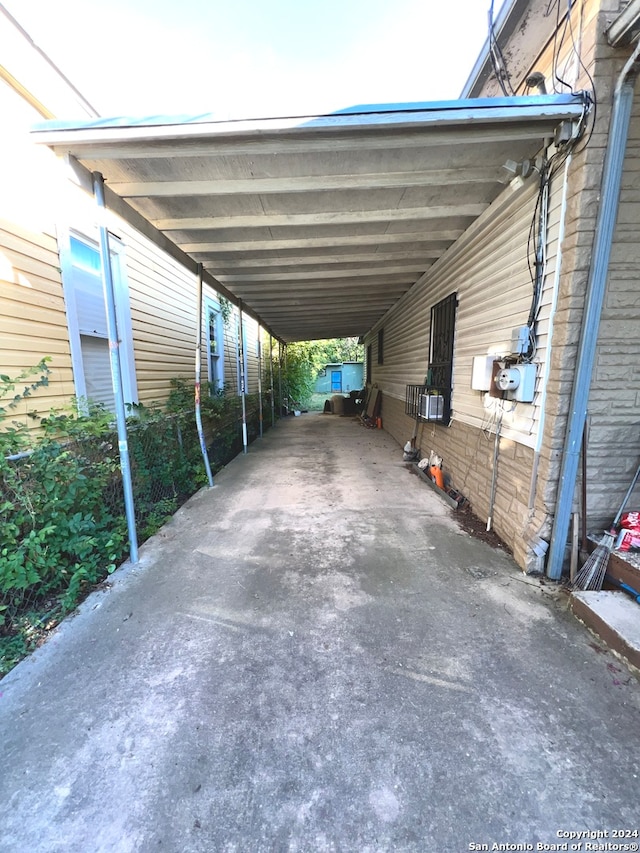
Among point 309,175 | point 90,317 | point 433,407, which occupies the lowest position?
point 433,407

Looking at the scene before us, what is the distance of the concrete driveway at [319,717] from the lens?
1.10m

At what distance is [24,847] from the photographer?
1045 mm

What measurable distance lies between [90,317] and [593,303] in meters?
4.46

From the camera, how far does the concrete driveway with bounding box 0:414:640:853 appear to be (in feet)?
3.60

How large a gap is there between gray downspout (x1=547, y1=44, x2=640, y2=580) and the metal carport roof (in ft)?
0.82

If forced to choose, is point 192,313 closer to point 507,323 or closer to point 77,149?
point 77,149

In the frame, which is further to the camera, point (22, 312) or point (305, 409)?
point (305, 409)

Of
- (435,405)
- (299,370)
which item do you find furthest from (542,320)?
(299,370)

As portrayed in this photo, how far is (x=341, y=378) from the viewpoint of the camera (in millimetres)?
20578

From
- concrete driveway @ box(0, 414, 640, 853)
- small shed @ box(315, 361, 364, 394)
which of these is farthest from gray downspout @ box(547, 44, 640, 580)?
small shed @ box(315, 361, 364, 394)

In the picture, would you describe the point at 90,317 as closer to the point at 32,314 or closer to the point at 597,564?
the point at 32,314

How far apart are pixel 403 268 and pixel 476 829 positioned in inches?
205

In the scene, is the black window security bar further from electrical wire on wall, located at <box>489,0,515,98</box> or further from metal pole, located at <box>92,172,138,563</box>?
metal pole, located at <box>92,172,138,563</box>

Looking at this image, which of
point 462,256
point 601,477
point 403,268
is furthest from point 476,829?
point 403,268
